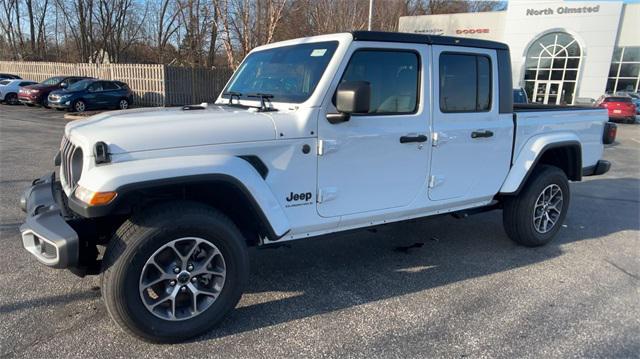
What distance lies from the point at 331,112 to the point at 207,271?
1419mm

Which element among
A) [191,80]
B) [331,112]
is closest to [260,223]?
[331,112]

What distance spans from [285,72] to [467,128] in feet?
5.65

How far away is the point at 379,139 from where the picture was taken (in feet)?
11.7

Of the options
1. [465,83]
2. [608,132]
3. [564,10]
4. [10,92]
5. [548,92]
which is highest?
[564,10]

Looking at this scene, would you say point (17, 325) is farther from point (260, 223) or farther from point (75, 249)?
point (260, 223)

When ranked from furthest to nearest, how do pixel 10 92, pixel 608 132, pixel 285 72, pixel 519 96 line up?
pixel 10 92
pixel 519 96
pixel 608 132
pixel 285 72

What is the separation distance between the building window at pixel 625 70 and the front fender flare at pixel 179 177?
130 feet

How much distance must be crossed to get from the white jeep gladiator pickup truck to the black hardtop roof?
0.6 inches

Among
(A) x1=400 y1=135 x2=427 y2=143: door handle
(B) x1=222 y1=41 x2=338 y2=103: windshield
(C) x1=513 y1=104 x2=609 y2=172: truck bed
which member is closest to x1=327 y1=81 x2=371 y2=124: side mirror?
Answer: (B) x1=222 y1=41 x2=338 y2=103: windshield

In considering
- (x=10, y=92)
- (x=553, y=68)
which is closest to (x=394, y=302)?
(x=10, y=92)

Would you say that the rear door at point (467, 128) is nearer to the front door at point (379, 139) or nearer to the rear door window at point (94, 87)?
the front door at point (379, 139)

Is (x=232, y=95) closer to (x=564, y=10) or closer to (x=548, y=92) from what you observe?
(x=548, y=92)

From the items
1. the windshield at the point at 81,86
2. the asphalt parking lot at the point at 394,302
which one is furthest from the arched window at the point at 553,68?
the asphalt parking lot at the point at 394,302

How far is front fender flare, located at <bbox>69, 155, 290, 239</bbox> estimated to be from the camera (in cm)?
259
